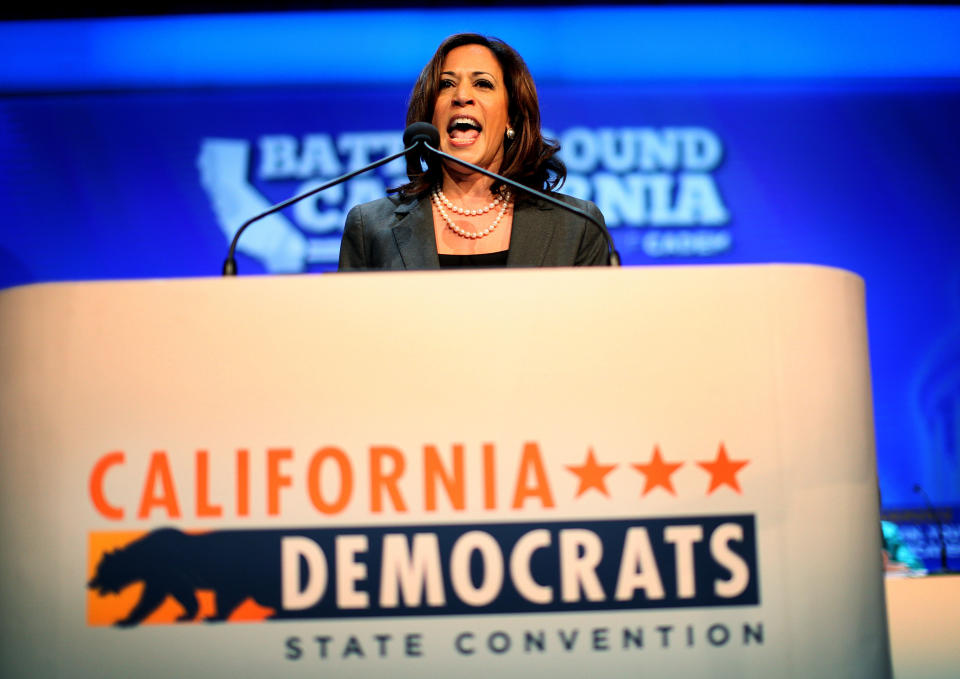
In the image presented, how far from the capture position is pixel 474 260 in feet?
5.05

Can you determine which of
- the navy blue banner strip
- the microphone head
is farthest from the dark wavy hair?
the navy blue banner strip

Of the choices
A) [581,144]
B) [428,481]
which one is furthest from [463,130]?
[581,144]

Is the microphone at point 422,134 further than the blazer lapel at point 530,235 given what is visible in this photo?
No

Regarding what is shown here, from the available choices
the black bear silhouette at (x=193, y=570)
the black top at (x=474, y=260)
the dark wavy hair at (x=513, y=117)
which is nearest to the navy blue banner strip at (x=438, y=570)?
the black bear silhouette at (x=193, y=570)

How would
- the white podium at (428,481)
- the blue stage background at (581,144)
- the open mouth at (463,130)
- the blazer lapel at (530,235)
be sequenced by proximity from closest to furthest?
the white podium at (428,481)
the blazer lapel at (530,235)
the open mouth at (463,130)
the blue stage background at (581,144)

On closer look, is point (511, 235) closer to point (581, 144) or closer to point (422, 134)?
point (422, 134)

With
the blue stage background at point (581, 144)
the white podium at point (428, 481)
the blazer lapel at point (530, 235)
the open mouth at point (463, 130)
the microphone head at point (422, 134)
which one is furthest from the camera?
the blue stage background at point (581, 144)

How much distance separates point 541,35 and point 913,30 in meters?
1.58

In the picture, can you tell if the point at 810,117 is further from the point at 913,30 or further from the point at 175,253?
the point at 175,253

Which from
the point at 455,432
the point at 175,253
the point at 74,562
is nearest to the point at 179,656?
the point at 74,562

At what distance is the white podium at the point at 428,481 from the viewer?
0.88 metres

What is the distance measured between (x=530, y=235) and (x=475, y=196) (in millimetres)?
158

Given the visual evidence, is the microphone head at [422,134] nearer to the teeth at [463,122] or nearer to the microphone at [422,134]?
the microphone at [422,134]

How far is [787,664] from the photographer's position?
886 mm
